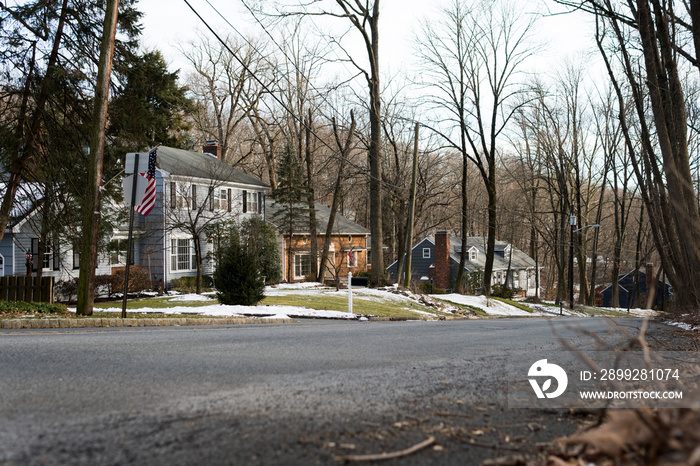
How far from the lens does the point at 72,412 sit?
471cm

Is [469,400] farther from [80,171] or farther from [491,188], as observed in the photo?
[491,188]

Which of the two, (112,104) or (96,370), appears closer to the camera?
(96,370)

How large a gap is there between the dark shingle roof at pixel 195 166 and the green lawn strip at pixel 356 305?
49.0 feet

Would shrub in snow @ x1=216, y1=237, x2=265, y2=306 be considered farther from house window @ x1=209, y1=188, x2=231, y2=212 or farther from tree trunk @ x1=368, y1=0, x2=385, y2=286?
house window @ x1=209, y1=188, x2=231, y2=212

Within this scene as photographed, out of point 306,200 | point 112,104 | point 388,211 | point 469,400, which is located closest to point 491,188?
point 306,200

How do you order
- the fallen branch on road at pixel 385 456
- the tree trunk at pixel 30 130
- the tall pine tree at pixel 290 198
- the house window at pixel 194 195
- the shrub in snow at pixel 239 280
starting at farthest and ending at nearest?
1. the tall pine tree at pixel 290 198
2. the house window at pixel 194 195
3. the shrub in snow at pixel 239 280
4. the tree trunk at pixel 30 130
5. the fallen branch on road at pixel 385 456

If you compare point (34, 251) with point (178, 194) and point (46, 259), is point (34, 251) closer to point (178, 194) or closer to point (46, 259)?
point (46, 259)

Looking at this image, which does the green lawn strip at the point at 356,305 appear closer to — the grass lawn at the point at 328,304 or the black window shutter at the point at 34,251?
the grass lawn at the point at 328,304

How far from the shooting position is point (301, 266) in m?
51.7

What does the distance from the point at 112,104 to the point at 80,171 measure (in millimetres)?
2389

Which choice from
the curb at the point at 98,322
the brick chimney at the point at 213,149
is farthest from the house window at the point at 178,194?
the curb at the point at 98,322

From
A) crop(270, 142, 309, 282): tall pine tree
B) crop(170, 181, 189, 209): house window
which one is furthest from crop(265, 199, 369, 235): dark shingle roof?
crop(170, 181, 189, 209): house window

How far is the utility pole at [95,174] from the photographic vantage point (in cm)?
1748

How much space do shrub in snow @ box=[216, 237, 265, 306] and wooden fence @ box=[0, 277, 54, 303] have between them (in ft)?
18.0
